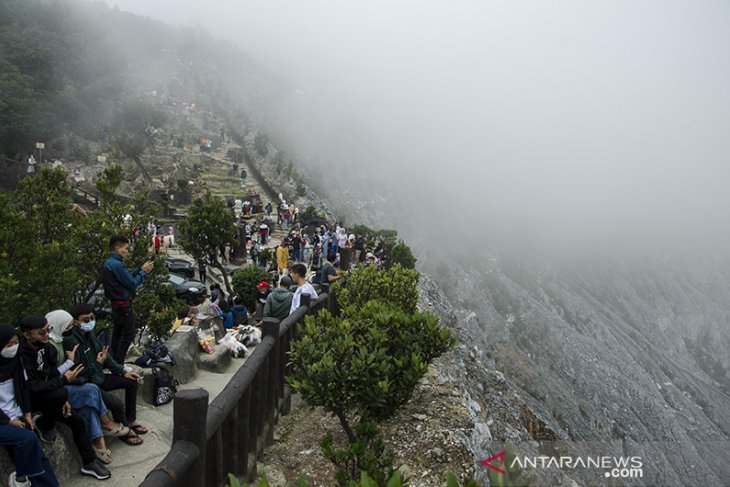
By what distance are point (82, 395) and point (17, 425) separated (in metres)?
0.79

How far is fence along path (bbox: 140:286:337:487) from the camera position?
8.48 feet

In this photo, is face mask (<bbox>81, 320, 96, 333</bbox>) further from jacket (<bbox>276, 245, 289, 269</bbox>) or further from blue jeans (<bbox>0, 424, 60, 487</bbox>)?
jacket (<bbox>276, 245, 289, 269</bbox>)

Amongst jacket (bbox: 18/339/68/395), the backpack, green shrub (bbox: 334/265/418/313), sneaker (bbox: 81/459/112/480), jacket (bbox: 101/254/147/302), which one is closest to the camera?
jacket (bbox: 18/339/68/395)

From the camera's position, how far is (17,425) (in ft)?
11.3

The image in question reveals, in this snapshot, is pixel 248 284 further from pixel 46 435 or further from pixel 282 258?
pixel 46 435

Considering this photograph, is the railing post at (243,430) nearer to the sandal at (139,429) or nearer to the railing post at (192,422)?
the railing post at (192,422)

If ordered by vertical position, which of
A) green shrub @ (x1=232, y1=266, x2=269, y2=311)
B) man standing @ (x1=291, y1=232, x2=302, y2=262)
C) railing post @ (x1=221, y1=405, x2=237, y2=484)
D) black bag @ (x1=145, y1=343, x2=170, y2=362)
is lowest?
man standing @ (x1=291, y1=232, x2=302, y2=262)

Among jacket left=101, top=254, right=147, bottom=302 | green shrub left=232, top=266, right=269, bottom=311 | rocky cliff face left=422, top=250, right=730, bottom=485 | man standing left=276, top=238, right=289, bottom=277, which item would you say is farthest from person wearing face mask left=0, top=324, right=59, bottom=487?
rocky cliff face left=422, top=250, right=730, bottom=485

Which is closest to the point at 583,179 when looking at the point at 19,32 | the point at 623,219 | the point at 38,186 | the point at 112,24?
the point at 623,219

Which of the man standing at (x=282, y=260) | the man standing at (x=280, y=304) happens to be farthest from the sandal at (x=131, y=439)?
the man standing at (x=282, y=260)

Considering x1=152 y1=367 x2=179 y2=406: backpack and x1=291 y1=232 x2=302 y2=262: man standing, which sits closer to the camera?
x1=152 y1=367 x2=179 y2=406: backpack

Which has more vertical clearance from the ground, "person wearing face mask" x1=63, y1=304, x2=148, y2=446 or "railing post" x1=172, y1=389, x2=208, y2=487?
"railing post" x1=172, y1=389, x2=208, y2=487

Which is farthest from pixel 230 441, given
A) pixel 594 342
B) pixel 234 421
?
pixel 594 342

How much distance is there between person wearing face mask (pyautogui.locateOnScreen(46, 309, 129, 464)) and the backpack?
3.94ft
